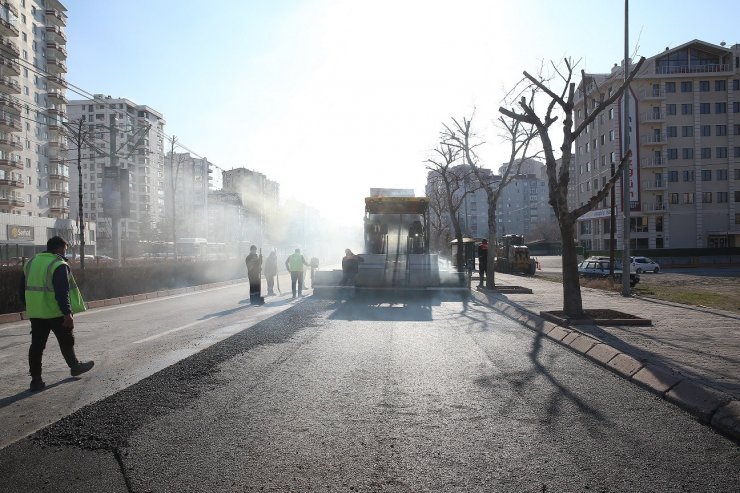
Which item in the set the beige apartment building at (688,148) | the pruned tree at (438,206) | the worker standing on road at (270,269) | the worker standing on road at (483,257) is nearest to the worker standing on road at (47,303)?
the worker standing on road at (270,269)

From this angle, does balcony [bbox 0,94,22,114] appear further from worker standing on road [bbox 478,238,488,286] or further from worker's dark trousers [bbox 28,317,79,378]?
worker's dark trousers [bbox 28,317,79,378]

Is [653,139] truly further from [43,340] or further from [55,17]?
[55,17]

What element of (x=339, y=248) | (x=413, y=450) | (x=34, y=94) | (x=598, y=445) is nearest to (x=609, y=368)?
(x=598, y=445)

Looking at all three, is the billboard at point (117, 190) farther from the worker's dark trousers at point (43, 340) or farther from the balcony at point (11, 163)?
the balcony at point (11, 163)

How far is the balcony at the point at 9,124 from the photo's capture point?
182 ft

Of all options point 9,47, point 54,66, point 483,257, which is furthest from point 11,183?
point 483,257

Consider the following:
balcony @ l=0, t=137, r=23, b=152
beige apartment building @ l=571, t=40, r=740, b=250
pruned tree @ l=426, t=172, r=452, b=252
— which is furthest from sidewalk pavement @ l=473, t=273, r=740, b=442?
balcony @ l=0, t=137, r=23, b=152

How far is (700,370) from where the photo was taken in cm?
651

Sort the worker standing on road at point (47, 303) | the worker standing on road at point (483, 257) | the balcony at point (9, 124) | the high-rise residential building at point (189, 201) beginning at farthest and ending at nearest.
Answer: the high-rise residential building at point (189, 201), the balcony at point (9, 124), the worker standing on road at point (483, 257), the worker standing on road at point (47, 303)

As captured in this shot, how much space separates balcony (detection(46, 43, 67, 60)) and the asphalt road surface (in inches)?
2676

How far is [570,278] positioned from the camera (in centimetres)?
1138

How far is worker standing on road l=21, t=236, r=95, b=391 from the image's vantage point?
20.9 ft

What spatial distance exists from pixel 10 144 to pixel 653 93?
68.4 metres

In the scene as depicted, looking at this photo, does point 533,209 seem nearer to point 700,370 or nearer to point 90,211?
point 90,211
